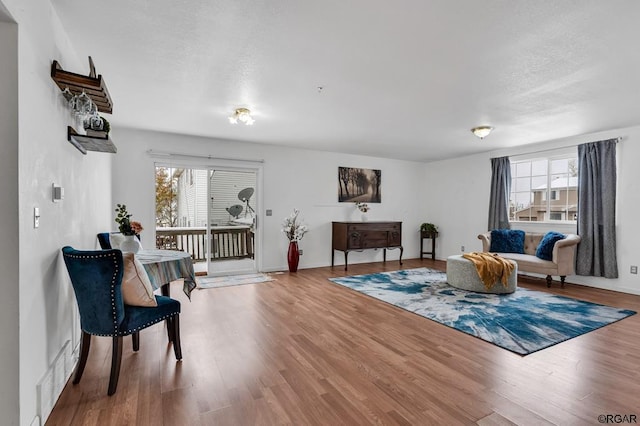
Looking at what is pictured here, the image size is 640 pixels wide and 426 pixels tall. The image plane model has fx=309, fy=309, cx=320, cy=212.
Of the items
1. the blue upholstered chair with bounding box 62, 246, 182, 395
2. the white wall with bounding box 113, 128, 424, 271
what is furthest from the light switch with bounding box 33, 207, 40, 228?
the white wall with bounding box 113, 128, 424, 271

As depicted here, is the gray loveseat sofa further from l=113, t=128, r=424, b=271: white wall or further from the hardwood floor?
l=113, t=128, r=424, b=271: white wall

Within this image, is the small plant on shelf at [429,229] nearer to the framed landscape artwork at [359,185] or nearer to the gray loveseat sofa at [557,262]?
the framed landscape artwork at [359,185]

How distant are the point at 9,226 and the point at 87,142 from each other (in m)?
1.30

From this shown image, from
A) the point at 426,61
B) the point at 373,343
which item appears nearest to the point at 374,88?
the point at 426,61

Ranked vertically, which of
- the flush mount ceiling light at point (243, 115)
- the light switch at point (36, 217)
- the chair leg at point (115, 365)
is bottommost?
the chair leg at point (115, 365)

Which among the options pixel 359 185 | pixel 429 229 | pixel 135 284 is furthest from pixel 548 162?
pixel 135 284

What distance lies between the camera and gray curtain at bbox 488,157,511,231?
6148 millimetres

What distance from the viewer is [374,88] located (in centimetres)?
319

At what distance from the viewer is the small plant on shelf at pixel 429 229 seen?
297 inches

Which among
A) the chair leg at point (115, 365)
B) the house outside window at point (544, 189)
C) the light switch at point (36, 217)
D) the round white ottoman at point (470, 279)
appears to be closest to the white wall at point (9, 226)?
the light switch at point (36, 217)

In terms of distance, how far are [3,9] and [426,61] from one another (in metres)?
2.62

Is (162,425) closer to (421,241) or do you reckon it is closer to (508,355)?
(508,355)

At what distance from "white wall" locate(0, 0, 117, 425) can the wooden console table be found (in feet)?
15.0

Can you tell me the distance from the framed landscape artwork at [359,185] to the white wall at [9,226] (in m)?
5.70
